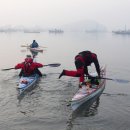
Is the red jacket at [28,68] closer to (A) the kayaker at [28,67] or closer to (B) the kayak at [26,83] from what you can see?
(A) the kayaker at [28,67]

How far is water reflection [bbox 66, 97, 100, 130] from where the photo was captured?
54.1ft

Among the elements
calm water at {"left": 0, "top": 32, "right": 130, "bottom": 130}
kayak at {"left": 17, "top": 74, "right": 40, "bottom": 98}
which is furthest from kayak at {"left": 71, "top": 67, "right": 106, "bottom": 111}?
kayak at {"left": 17, "top": 74, "right": 40, "bottom": 98}

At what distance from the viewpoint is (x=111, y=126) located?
15820mm

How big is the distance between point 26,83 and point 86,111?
5.68 meters

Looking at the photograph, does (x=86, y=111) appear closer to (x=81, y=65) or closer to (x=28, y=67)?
(x=81, y=65)

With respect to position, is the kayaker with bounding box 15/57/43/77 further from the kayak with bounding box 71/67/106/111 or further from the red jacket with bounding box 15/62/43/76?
the kayak with bounding box 71/67/106/111

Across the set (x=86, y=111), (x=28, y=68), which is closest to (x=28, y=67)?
(x=28, y=68)

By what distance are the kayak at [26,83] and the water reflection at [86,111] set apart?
4.88 m

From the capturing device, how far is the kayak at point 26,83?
826 inches

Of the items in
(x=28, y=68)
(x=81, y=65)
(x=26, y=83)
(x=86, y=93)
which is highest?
(x=81, y=65)

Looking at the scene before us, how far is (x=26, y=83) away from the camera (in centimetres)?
2173

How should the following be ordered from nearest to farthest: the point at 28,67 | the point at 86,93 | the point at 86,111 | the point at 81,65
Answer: the point at 86,111, the point at 86,93, the point at 81,65, the point at 28,67

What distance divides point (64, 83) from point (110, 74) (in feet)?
24.8

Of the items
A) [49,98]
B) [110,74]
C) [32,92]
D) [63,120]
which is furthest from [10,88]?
[110,74]
